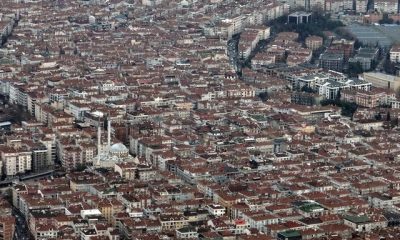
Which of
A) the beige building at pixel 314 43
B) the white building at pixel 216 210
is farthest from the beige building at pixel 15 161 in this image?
the beige building at pixel 314 43

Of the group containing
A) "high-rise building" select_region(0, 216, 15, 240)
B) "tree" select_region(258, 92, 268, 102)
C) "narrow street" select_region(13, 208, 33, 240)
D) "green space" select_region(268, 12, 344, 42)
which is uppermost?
"green space" select_region(268, 12, 344, 42)

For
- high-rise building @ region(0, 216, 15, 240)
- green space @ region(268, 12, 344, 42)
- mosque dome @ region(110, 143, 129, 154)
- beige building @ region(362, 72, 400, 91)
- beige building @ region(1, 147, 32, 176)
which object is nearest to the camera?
high-rise building @ region(0, 216, 15, 240)

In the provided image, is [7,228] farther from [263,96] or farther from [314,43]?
[314,43]

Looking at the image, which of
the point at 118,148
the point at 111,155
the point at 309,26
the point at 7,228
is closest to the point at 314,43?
the point at 309,26

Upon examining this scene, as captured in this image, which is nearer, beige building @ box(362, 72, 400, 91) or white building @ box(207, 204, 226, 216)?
white building @ box(207, 204, 226, 216)

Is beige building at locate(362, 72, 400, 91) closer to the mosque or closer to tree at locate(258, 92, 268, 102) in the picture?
tree at locate(258, 92, 268, 102)

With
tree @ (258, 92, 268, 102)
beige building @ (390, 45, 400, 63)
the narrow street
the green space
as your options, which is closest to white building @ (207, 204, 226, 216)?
the narrow street

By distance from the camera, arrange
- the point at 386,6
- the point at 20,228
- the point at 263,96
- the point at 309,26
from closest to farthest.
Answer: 1. the point at 20,228
2. the point at 263,96
3. the point at 309,26
4. the point at 386,6

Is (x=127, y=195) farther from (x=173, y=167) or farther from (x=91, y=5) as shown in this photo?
(x=91, y=5)

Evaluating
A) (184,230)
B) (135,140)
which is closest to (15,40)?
(135,140)

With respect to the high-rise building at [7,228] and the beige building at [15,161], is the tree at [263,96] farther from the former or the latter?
the high-rise building at [7,228]

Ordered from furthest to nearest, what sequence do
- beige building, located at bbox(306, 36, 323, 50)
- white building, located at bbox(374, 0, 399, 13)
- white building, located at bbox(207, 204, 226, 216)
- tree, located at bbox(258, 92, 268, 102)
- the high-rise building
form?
1. white building, located at bbox(374, 0, 399, 13)
2. beige building, located at bbox(306, 36, 323, 50)
3. tree, located at bbox(258, 92, 268, 102)
4. white building, located at bbox(207, 204, 226, 216)
5. the high-rise building
